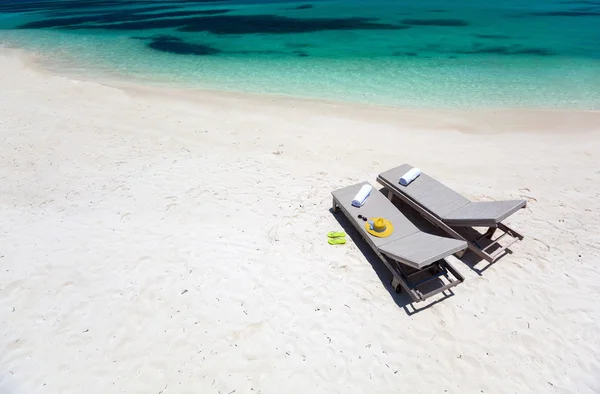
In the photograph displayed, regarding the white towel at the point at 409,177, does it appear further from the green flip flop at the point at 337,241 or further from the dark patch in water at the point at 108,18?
the dark patch in water at the point at 108,18

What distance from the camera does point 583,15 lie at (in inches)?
1359

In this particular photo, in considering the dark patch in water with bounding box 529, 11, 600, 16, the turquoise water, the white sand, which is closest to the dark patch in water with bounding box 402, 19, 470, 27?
the turquoise water

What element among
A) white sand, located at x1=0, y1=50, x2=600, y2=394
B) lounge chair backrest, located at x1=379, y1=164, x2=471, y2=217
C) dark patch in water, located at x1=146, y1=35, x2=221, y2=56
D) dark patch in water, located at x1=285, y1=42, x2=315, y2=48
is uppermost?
dark patch in water, located at x1=285, y1=42, x2=315, y2=48

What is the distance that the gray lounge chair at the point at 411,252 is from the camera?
5.40m

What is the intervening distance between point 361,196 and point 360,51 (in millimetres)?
19410

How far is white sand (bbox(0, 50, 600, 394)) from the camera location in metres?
4.74

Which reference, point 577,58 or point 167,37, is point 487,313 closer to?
point 577,58

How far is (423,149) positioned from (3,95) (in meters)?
18.5

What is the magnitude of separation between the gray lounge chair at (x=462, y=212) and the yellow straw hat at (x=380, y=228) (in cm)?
122

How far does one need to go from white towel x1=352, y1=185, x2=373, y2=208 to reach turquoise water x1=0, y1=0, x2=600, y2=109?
927 cm

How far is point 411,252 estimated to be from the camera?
5535 millimetres

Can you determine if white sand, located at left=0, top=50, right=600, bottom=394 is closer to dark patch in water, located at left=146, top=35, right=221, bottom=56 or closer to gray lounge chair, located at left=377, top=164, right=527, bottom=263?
gray lounge chair, located at left=377, top=164, right=527, bottom=263

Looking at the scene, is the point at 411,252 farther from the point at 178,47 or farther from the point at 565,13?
the point at 565,13

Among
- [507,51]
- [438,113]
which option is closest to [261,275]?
[438,113]
